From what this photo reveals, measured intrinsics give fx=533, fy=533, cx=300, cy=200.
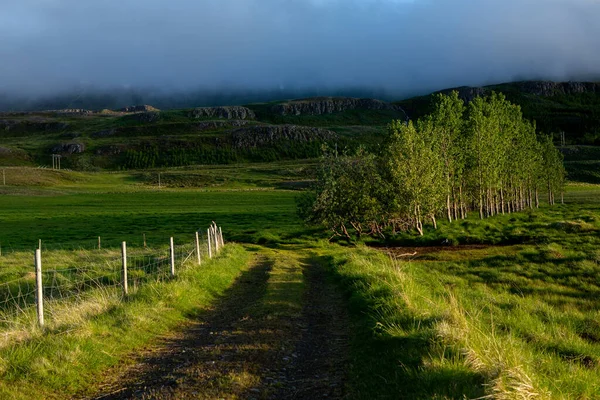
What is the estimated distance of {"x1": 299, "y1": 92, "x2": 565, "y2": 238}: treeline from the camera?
47969 mm

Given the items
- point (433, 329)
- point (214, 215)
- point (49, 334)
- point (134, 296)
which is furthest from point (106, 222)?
point (433, 329)

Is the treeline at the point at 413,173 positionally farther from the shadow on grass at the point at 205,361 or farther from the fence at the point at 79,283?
the shadow on grass at the point at 205,361

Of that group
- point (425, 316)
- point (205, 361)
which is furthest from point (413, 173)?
point (205, 361)

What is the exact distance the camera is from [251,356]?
1016 centimetres

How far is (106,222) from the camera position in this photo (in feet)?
224

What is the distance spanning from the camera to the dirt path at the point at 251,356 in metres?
8.42

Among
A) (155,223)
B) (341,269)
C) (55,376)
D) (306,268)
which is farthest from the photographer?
(155,223)

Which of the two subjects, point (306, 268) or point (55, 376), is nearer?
point (55, 376)

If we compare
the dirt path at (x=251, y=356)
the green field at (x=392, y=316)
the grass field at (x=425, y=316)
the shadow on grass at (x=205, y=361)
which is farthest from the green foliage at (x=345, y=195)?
the shadow on grass at (x=205, y=361)

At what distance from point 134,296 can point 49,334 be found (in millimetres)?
4804

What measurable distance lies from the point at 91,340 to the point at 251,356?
11.2 ft

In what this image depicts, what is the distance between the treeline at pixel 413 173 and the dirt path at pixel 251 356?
3064cm

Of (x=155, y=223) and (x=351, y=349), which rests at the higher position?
(x=351, y=349)

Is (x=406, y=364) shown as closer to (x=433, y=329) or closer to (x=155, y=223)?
(x=433, y=329)
